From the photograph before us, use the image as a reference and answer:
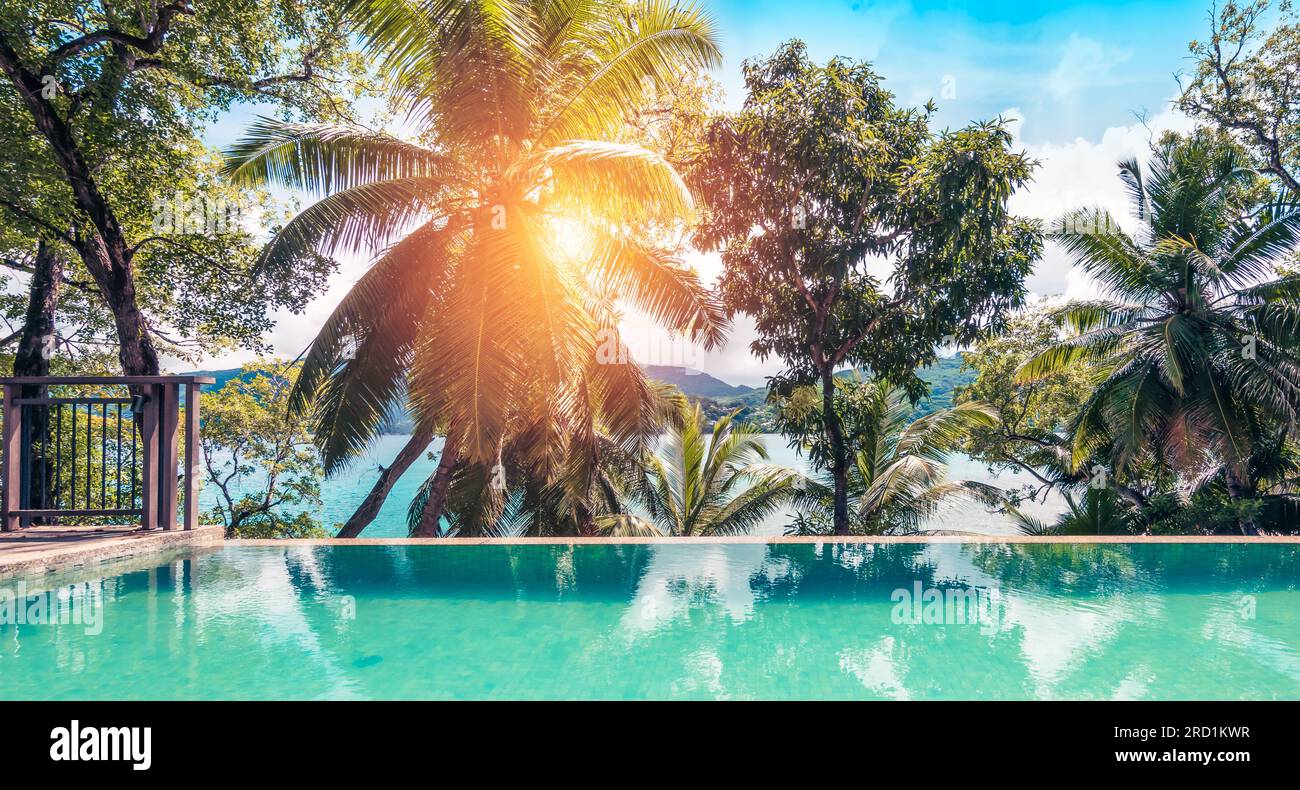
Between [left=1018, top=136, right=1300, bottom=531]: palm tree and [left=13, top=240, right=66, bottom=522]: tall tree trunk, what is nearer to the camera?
[left=13, top=240, right=66, bottom=522]: tall tree trunk

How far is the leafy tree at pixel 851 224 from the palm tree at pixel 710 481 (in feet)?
5.73

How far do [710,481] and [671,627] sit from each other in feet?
26.1

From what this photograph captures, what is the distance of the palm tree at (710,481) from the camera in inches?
452

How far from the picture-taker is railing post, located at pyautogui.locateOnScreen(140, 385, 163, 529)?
240 inches

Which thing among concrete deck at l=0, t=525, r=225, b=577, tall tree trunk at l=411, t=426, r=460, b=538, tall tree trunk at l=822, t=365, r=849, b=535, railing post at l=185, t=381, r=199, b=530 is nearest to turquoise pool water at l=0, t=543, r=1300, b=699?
concrete deck at l=0, t=525, r=225, b=577

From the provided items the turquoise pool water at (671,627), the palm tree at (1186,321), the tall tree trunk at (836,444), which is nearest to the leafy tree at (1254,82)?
the palm tree at (1186,321)

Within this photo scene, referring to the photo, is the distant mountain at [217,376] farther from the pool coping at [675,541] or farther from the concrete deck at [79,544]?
the pool coping at [675,541]

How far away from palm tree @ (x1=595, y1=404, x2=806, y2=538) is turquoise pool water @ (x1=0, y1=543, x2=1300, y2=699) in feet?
16.6

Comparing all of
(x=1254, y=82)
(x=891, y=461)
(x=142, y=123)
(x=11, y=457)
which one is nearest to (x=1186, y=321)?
(x=891, y=461)

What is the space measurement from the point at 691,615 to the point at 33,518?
6860 mm

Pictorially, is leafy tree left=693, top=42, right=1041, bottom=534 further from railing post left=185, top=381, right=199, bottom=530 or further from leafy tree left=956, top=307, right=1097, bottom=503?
railing post left=185, top=381, right=199, bottom=530

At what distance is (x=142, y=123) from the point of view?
8305 mm
